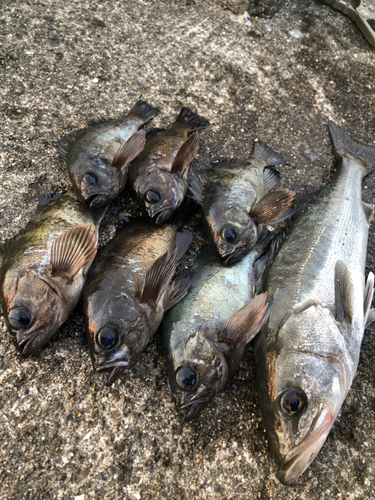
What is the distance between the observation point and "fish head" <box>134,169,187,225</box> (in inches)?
114

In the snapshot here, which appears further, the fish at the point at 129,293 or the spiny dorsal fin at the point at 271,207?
the spiny dorsal fin at the point at 271,207

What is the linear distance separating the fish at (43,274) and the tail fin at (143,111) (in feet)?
4.61

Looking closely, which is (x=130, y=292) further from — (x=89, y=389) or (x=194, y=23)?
(x=194, y=23)

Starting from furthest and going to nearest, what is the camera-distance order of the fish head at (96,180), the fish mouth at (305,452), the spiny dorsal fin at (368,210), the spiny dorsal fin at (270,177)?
1. the spiny dorsal fin at (270,177)
2. the spiny dorsal fin at (368,210)
3. the fish head at (96,180)
4. the fish mouth at (305,452)

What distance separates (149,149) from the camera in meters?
3.25

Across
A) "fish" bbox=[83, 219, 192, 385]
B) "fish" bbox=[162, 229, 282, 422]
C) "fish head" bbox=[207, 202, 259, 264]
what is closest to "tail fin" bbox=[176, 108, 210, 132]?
"fish head" bbox=[207, 202, 259, 264]

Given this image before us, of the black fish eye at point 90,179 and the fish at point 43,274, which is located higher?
the black fish eye at point 90,179

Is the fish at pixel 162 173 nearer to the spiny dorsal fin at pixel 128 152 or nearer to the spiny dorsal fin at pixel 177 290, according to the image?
the spiny dorsal fin at pixel 128 152

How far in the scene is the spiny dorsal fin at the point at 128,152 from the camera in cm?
303

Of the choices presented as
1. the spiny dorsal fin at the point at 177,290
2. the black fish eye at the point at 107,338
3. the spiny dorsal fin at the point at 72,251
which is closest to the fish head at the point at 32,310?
the spiny dorsal fin at the point at 72,251

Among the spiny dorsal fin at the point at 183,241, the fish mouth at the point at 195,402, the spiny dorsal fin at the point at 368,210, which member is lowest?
the fish mouth at the point at 195,402

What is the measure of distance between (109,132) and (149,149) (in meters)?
0.41

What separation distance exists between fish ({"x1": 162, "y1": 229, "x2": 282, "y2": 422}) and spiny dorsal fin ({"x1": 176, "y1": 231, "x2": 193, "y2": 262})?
17 centimetres

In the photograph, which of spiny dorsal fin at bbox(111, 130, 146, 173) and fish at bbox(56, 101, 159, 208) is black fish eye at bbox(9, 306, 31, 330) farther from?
spiny dorsal fin at bbox(111, 130, 146, 173)
